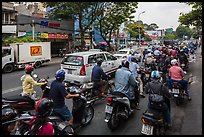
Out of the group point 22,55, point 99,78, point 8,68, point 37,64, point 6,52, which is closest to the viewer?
point 99,78

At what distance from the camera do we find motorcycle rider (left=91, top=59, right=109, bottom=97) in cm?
708

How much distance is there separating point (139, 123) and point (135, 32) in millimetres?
55019

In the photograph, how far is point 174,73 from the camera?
6.96 m

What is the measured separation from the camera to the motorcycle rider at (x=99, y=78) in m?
7.08

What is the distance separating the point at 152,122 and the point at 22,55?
44.3 feet

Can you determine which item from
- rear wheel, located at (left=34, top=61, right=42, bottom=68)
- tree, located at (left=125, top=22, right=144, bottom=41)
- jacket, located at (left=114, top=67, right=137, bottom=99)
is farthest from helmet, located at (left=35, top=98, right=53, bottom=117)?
tree, located at (left=125, top=22, right=144, bottom=41)

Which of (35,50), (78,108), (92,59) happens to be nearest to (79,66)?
(92,59)

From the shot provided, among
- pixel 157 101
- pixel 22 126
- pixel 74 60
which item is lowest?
pixel 22 126

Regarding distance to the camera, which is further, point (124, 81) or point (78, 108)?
point (124, 81)

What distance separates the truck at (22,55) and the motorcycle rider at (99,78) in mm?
9891

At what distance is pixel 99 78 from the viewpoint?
7.16 m

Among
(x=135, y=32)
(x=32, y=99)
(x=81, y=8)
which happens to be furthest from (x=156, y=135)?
(x=135, y=32)

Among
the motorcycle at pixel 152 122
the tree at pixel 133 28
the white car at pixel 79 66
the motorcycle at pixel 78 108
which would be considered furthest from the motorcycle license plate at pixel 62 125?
the tree at pixel 133 28

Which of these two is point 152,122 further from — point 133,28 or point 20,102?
point 133,28
